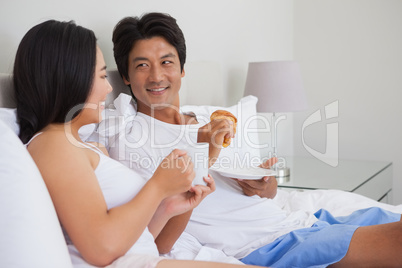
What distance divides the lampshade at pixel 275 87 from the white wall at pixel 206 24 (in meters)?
0.21

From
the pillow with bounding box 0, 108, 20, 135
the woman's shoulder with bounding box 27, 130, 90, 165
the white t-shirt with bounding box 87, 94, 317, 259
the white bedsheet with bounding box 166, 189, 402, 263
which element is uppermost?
the pillow with bounding box 0, 108, 20, 135

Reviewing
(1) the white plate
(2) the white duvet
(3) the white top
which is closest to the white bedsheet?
(2) the white duvet

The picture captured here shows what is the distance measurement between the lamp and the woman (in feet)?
5.56

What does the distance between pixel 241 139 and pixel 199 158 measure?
85cm

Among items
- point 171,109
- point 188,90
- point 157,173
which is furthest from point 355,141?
point 157,173

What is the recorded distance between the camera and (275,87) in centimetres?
279

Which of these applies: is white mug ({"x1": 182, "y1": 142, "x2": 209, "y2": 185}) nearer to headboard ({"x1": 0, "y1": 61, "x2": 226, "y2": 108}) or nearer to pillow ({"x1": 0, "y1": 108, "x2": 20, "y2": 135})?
pillow ({"x1": 0, "y1": 108, "x2": 20, "y2": 135})

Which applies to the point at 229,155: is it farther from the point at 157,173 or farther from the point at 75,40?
the point at 75,40

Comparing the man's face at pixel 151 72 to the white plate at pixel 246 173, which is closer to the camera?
the white plate at pixel 246 173

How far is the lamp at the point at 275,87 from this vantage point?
2779 millimetres

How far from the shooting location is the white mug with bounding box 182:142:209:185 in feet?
3.56

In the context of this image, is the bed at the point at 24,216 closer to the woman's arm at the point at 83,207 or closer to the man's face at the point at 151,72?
the woman's arm at the point at 83,207

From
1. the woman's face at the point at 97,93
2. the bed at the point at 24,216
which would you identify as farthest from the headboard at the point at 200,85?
the bed at the point at 24,216

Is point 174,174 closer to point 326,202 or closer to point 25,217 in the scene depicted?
point 25,217
